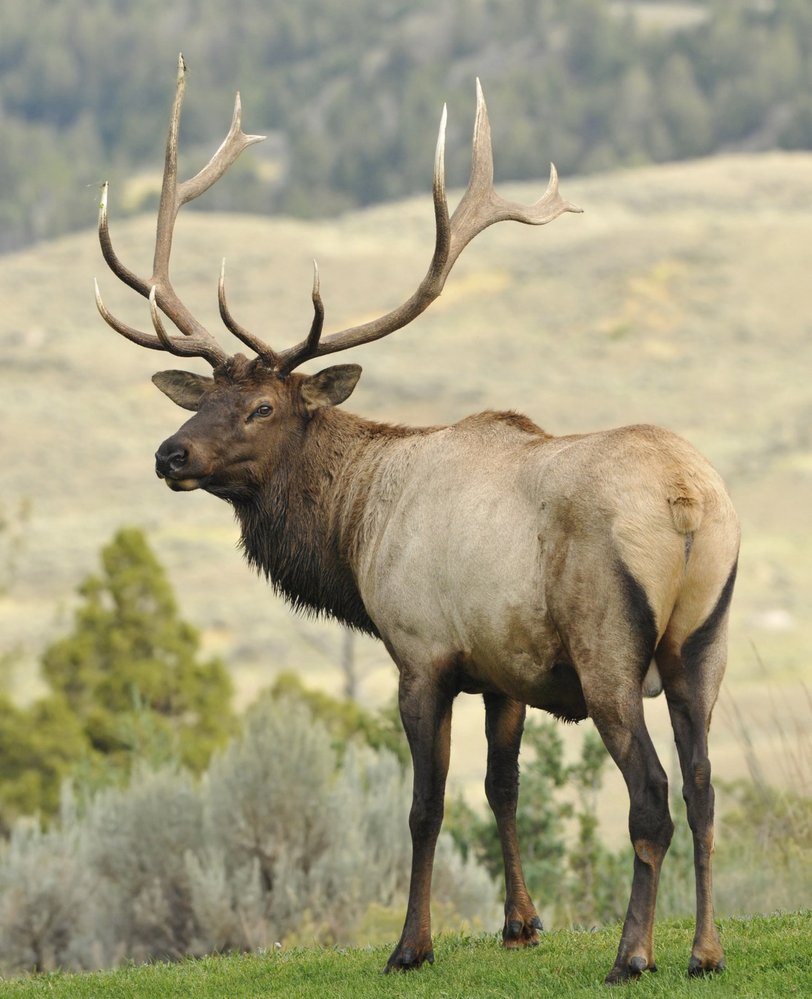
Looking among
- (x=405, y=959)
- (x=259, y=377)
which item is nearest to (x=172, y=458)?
(x=259, y=377)

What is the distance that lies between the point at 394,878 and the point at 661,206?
7700 cm

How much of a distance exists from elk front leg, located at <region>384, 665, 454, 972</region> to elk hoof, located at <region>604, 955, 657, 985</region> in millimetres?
1165

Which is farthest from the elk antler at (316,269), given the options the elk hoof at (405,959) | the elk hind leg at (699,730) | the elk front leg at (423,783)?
the elk hoof at (405,959)

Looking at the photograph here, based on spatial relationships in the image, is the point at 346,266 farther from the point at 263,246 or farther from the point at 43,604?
the point at 43,604

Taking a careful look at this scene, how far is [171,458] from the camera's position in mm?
8500

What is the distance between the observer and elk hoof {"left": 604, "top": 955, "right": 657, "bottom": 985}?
22.9 ft

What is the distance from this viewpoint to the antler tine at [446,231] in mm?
8586

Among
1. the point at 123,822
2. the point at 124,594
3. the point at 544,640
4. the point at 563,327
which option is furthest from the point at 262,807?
the point at 563,327

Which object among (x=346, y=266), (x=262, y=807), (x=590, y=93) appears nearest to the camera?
(x=262, y=807)

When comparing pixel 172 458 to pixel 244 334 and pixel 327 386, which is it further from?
pixel 327 386

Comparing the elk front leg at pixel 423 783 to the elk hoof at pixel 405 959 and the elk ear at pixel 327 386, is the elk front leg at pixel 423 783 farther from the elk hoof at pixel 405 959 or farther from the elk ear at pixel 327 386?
the elk ear at pixel 327 386

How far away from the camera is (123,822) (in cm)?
1245

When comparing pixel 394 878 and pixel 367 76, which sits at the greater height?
pixel 367 76

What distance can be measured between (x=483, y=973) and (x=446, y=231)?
3.38 m
